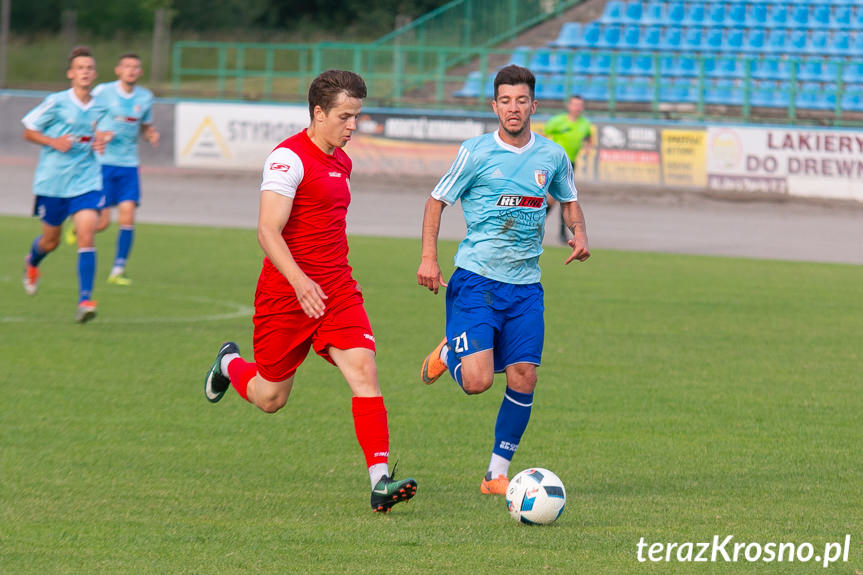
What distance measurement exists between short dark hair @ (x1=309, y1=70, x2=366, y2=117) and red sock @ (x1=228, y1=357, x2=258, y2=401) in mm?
1431

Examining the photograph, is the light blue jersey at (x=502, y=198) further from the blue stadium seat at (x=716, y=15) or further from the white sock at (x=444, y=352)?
the blue stadium seat at (x=716, y=15)

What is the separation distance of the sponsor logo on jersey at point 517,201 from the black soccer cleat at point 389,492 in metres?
1.54

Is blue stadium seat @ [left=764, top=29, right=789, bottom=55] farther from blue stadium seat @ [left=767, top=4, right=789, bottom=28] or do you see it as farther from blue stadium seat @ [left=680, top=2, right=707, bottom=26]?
blue stadium seat @ [left=680, top=2, right=707, bottom=26]

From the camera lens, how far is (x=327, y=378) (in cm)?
938

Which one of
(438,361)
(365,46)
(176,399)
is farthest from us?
(365,46)

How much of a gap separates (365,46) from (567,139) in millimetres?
13636

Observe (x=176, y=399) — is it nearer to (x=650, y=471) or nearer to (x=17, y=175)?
(x=650, y=471)

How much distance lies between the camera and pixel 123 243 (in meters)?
14.2

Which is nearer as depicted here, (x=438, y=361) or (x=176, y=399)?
(x=438, y=361)

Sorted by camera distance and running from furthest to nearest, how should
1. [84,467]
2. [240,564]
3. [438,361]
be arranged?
[438,361] < [84,467] < [240,564]

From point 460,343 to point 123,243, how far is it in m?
8.58

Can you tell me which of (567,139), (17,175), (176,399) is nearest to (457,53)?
(17,175)

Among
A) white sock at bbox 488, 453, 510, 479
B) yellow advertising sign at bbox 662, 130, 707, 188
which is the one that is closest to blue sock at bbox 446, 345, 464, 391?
white sock at bbox 488, 453, 510, 479

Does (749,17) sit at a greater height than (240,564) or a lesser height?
greater
